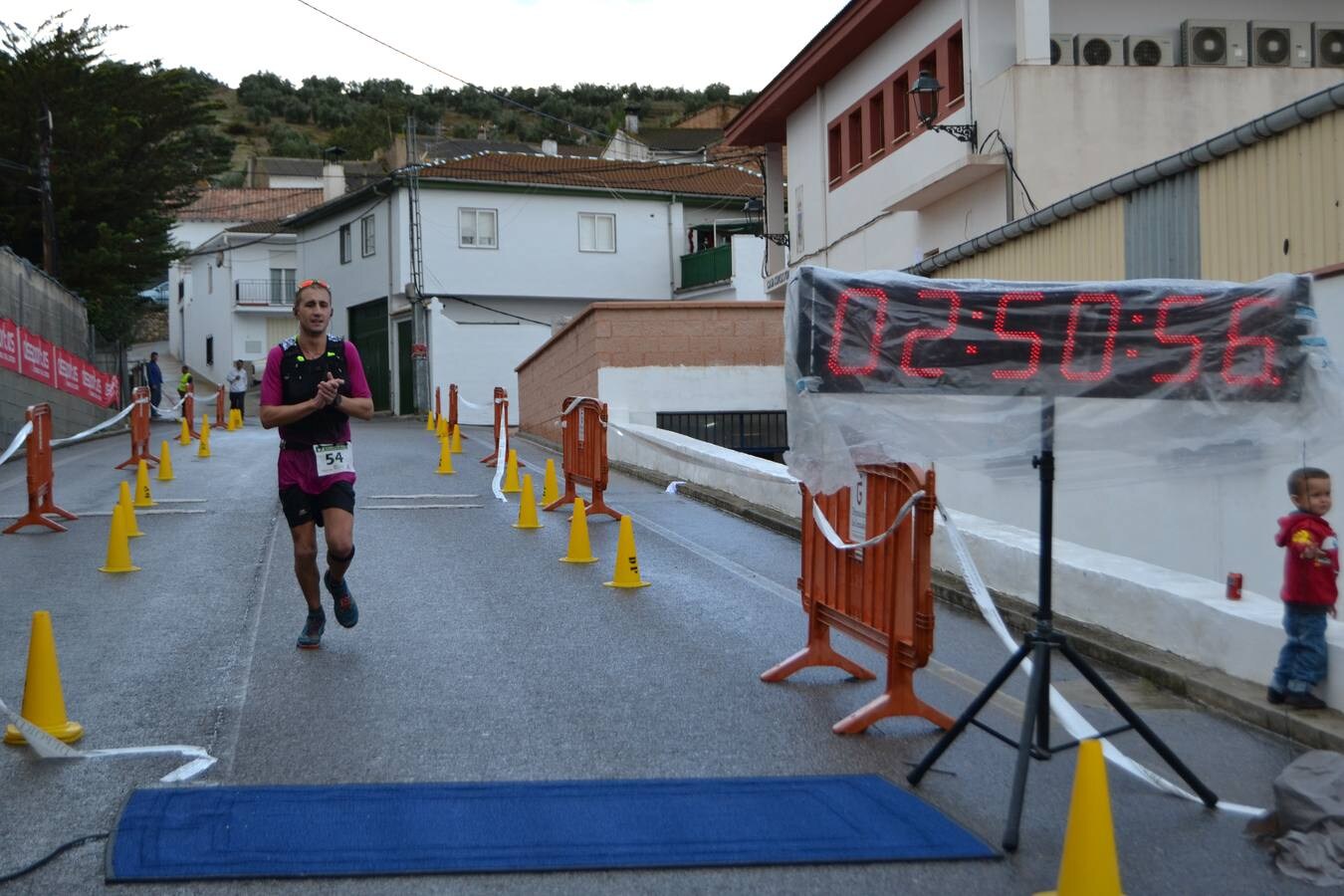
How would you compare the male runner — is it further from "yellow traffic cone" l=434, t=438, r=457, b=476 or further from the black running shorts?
"yellow traffic cone" l=434, t=438, r=457, b=476

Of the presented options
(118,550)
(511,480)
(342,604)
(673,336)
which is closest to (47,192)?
(673,336)

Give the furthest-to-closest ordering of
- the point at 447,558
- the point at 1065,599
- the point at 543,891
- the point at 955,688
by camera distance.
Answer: the point at 447,558 < the point at 1065,599 < the point at 955,688 < the point at 543,891

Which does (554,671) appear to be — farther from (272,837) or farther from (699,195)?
(699,195)

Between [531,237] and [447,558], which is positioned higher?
[531,237]

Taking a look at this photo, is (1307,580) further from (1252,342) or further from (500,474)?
(500,474)

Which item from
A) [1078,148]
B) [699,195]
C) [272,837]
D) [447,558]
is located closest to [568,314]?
[699,195]

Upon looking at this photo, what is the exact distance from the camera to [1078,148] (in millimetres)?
21031

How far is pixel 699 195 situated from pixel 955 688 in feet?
133

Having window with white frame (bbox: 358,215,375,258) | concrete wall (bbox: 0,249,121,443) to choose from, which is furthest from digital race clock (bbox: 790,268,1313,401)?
window with white frame (bbox: 358,215,375,258)

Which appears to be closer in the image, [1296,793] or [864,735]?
[1296,793]

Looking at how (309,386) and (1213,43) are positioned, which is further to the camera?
(1213,43)

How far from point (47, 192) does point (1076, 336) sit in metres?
34.0

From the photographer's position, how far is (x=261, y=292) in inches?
2498

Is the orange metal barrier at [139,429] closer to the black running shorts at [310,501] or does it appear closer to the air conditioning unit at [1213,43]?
the black running shorts at [310,501]
